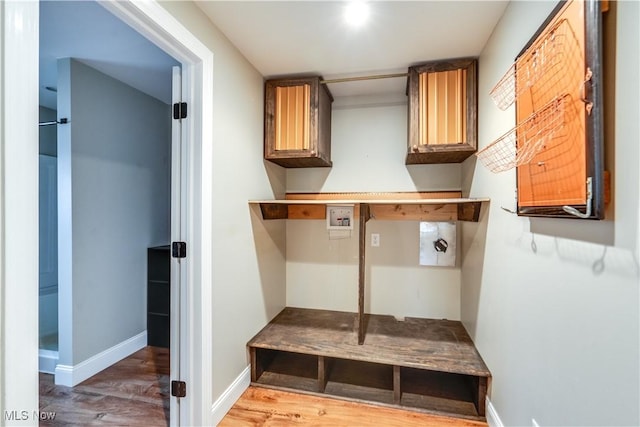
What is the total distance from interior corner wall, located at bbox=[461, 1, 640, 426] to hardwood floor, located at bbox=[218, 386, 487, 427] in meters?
0.50

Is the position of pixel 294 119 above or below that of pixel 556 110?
above

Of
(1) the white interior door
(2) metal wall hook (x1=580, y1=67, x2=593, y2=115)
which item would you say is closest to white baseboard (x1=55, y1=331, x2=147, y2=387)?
(1) the white interior door

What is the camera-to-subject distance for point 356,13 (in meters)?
1.60

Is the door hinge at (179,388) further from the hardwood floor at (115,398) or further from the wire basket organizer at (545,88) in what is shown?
the wire basket organizer at (545,88)

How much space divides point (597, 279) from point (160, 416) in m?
2.44

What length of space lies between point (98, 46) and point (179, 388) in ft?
7.82

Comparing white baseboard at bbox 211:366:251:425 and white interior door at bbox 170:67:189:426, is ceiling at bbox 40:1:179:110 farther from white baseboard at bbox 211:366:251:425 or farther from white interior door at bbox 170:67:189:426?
white baseboard at bbox 211:366:251:425

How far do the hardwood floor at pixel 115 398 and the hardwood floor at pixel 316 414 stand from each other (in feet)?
1.67

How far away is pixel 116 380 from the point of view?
2.25 m

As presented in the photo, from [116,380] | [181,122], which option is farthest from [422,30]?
[116,380]

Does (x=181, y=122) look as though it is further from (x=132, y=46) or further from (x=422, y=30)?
(x=422, y=30)

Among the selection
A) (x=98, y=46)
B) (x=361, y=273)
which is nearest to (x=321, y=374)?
(x=361, y=273)

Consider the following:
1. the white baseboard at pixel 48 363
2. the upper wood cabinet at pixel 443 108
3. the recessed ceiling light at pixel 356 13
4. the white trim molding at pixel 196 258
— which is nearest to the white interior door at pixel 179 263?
the white trim molding at pixel 196 258

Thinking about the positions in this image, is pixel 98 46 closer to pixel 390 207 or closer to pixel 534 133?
pixel 390 207
